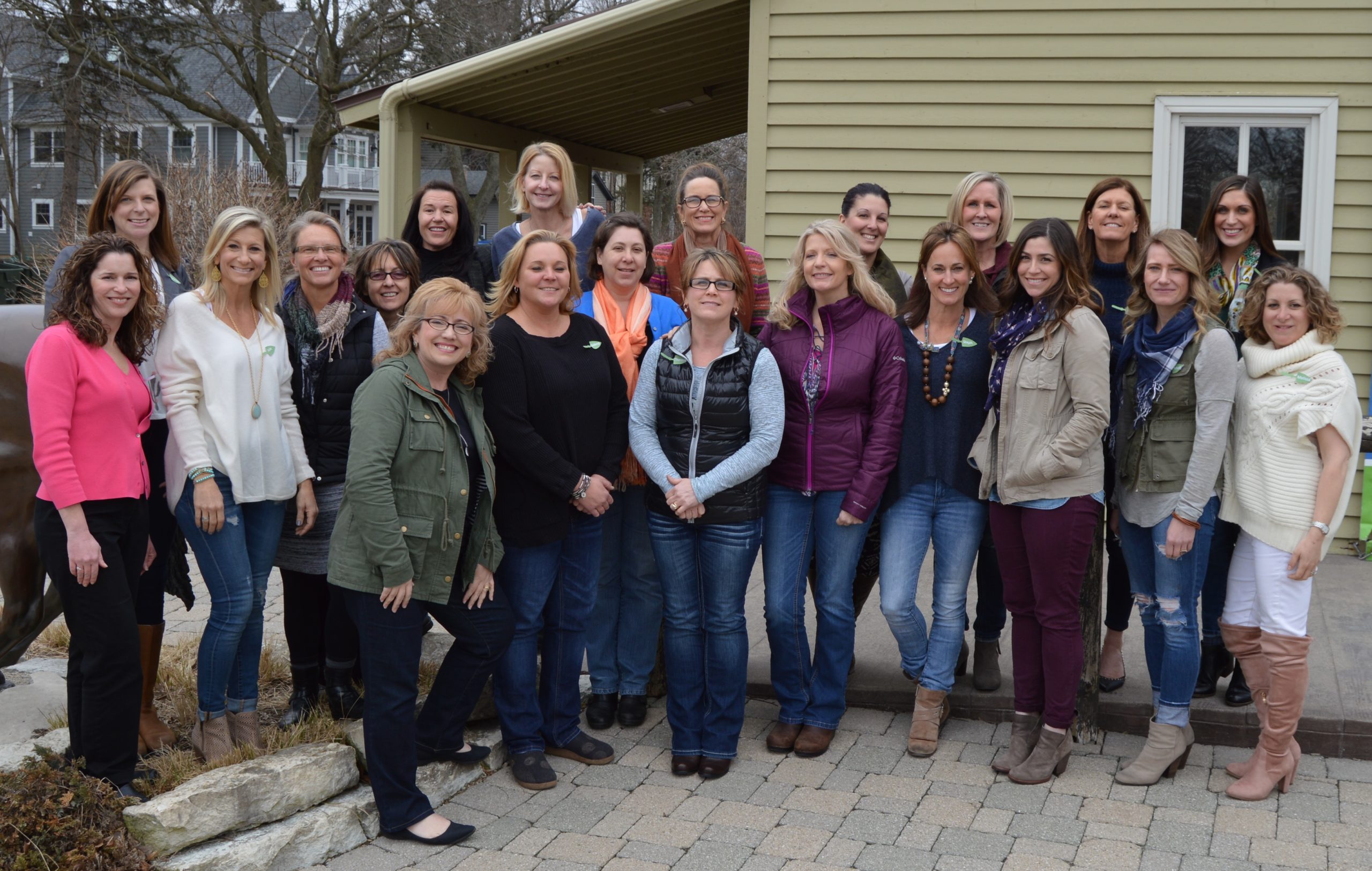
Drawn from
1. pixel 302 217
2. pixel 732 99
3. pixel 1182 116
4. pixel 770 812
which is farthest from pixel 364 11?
pixel 770 812

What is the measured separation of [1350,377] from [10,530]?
472 centimetres

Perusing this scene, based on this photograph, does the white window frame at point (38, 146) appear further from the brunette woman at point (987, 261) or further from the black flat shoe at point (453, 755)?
the brunette woman at point (987, 261)

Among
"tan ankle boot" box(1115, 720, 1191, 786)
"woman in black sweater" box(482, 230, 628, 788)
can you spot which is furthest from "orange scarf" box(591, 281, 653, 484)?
"tan ankle boot" box(1115, 720, 1191, 786)

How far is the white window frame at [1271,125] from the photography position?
7191 mm

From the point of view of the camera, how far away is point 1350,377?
3.96 m

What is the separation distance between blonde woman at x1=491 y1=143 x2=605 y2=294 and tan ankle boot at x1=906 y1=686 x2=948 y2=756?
209 centimetres

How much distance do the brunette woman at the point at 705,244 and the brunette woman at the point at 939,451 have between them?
0.63m

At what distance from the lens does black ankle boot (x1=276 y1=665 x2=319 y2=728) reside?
4453 millimetres

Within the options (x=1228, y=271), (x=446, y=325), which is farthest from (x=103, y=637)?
(x=1228, y=271)

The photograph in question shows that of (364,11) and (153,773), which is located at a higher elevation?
(364,11)

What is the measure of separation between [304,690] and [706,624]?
61.8 inches

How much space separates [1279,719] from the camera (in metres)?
4.09

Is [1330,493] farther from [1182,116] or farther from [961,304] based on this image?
[1182,116]

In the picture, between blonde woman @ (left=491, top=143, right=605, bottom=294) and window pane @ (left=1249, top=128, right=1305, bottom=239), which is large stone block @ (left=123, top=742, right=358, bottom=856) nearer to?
blonde woman @ (left=491, top=143, right=605, bottom=294)
